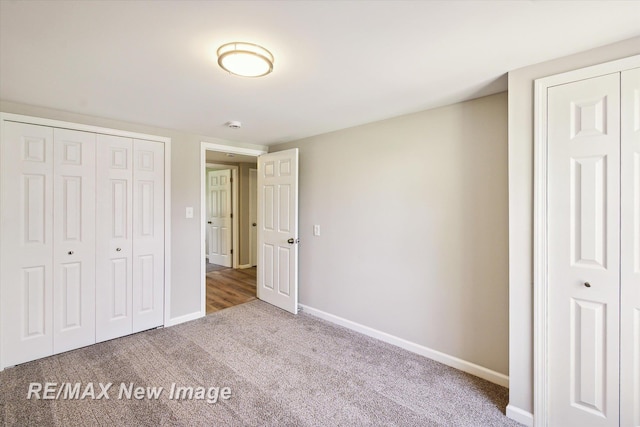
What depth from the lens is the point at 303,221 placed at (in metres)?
3.75

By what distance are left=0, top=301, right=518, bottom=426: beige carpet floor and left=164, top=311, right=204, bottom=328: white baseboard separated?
0.45 ft

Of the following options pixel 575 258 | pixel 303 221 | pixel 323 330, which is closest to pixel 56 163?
pixel 303 221

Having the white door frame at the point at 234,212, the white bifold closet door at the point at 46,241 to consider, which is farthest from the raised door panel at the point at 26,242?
the white door frame at the point at 234,212

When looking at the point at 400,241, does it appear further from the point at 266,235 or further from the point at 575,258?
the point at 266,235

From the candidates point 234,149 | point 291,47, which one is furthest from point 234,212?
point 291,47

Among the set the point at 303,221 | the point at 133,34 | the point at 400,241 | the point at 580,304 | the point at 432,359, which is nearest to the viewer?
the point at 133,34

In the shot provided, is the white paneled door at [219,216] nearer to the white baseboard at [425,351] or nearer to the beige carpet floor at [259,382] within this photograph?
the beige carpet floor at [259,382]

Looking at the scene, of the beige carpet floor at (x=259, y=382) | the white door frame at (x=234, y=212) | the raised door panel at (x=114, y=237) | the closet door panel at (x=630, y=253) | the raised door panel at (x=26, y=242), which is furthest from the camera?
the white door frame at (x=234, y=212)

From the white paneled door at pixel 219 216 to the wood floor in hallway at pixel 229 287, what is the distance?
0.55 meters

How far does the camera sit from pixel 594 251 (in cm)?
158

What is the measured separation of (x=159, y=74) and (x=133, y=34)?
17.5 inches

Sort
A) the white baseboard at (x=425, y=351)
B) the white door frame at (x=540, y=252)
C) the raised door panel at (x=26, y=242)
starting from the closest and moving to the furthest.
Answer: the white door frame at (x=540, y=252) → the white baseboard at (x=425, y=351) → the raised door panel at (x=26, y=242)

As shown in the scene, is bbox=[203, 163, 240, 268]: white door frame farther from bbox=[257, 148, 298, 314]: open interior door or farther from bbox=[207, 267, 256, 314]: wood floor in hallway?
bbox=[257, 148, 298, 314]: open interior door

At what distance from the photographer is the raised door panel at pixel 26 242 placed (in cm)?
237
